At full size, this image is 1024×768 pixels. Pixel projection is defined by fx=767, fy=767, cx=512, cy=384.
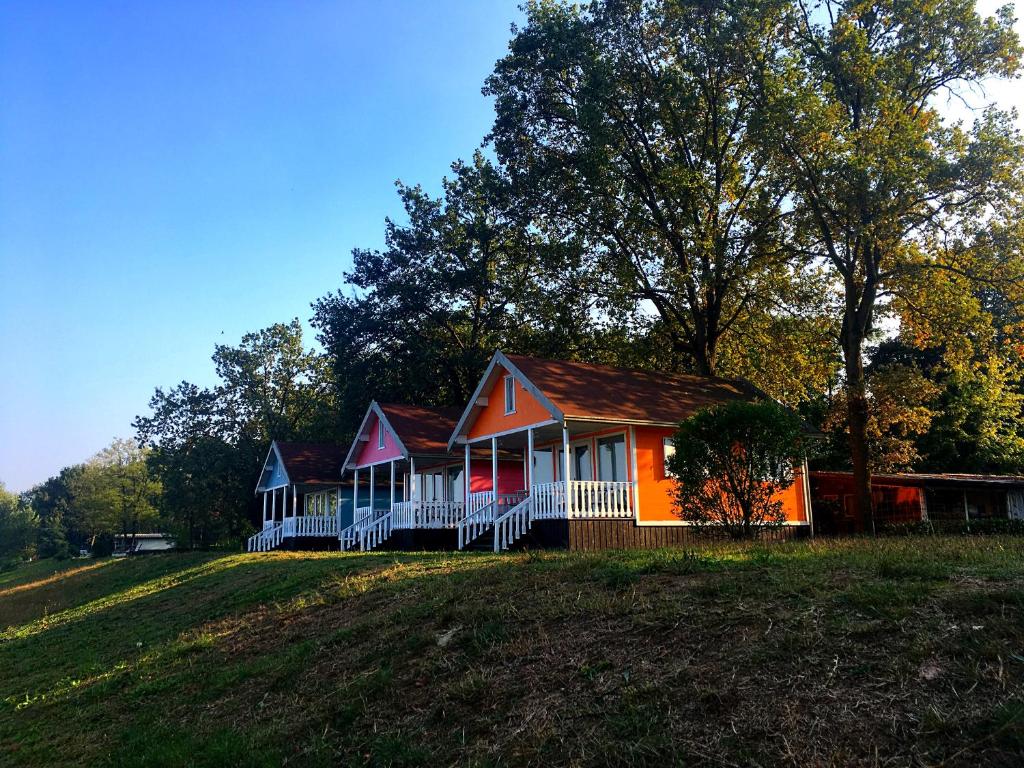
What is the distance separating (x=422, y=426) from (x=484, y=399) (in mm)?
5838

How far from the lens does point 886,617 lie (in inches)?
241

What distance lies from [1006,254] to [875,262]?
3407 millimetres

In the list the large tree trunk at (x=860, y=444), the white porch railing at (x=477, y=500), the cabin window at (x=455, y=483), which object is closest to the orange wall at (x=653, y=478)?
the large tree trunk at (x=860, y=444)

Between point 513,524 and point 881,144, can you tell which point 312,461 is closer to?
point 513,524

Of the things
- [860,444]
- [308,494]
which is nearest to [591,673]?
[860,444]

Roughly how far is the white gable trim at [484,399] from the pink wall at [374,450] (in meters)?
3.13

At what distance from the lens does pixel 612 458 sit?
2212cm

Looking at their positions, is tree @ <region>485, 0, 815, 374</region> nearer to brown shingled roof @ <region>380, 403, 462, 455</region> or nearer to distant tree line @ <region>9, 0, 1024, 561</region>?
distant tree line @ <region>9, 0, 1024, 561</region>

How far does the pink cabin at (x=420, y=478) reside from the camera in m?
26.6

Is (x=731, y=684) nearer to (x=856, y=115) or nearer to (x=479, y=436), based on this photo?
(x=479, y=436)

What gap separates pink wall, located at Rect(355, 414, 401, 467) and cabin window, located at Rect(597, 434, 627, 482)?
905 cm

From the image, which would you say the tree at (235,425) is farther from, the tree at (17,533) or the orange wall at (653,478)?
the tree at (17,533)

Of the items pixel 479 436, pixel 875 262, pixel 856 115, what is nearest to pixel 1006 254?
pixel 875 262

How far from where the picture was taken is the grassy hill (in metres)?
4.94
